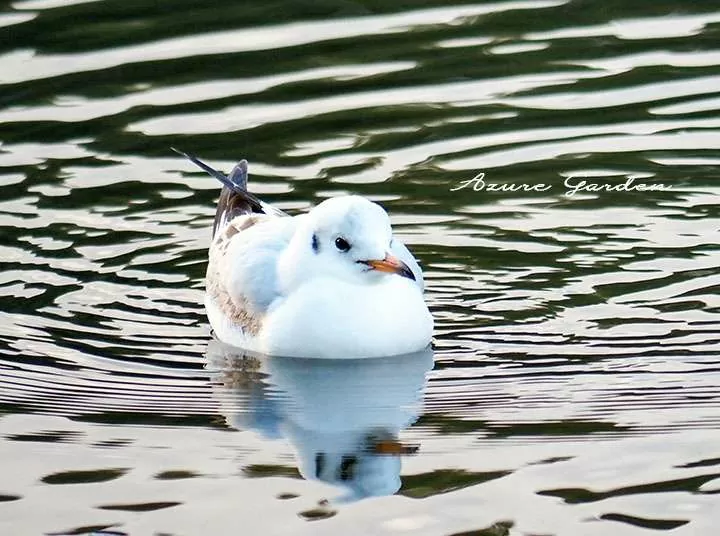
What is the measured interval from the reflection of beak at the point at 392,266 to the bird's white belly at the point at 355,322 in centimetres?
26

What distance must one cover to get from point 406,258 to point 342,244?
20.3 inches

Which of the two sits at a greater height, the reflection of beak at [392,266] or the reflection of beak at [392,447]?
the reflection of beak at [392,266]

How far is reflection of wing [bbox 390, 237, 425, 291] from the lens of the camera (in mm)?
9883

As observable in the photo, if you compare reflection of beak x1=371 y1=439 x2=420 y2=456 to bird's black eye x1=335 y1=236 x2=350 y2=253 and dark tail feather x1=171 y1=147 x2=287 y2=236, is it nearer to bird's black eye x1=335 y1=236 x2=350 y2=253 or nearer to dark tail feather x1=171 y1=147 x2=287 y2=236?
bird's black eye x1=335 y1=236 x2=350 y2=253

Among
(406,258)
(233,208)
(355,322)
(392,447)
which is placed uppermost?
(233,208)

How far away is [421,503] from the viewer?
7.56 metres

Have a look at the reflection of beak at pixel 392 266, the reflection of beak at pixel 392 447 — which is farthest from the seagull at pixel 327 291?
the reflection of beak at pixel 392 447

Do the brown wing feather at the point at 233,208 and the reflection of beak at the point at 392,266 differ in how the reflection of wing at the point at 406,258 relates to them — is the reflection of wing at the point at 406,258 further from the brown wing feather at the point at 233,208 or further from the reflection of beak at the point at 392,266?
the brown wing feather at the point at 233,208

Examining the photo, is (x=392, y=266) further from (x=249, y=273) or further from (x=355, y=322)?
(x=249, y=273)

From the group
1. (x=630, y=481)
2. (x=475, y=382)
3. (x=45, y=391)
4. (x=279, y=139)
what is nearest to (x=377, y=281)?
(x=475, y=382)

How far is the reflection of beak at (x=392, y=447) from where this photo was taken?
8.21 meters

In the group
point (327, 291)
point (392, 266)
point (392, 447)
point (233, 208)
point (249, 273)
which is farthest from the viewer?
point (233, 208)

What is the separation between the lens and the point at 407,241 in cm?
1135

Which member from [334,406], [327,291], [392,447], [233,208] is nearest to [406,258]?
[327,291]
